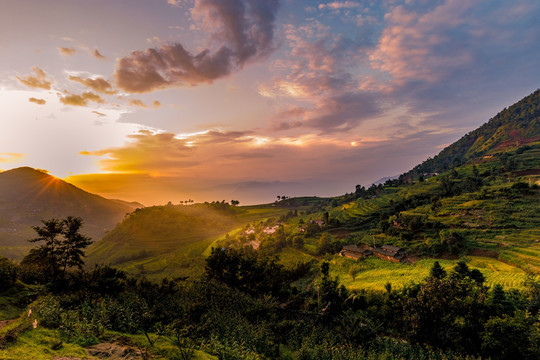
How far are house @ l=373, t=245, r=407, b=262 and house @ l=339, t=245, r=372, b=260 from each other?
231 cm

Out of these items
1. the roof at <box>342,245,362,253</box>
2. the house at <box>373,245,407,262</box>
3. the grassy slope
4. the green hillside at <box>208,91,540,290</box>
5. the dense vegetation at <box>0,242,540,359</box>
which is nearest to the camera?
the dense vegetation at <box>0,242,540,359</box>

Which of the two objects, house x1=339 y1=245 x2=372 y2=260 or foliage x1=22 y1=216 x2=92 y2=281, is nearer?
foliage x1=22 y1=216 x2=92 y2=281

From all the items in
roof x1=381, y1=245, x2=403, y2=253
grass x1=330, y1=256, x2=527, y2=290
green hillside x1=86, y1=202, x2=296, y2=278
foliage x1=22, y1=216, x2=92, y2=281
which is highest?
foliage x1=22, y1=216, x2=92, y2=281

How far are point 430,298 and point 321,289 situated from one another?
48.4 ft

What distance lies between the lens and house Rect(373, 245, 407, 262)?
199 feet

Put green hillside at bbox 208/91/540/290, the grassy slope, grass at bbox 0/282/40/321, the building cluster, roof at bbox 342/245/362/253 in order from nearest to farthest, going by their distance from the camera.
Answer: grass at bbox 0/282/40/321 < the grassy slope < green hillside at bbox 208/91/540/290 < the building cluster < roof at bbox 342/245/362/253

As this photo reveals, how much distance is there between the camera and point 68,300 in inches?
709

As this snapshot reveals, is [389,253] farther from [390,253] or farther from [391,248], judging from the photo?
[391,248]

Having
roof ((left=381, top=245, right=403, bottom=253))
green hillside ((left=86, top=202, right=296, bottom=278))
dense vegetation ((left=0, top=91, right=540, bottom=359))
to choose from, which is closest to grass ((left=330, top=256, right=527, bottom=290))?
dense vegetation ((left=0, top=91, right=540, bottom=359))

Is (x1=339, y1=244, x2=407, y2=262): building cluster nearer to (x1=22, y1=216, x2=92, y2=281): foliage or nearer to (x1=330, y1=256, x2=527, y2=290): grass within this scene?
(x1=330, y1=256, x2=527, y2=290): grass

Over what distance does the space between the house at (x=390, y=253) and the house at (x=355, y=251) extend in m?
2.31

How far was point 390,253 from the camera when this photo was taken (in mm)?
62500

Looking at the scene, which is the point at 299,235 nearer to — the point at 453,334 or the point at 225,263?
the point at 225,263

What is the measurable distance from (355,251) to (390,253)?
977 centimetres
